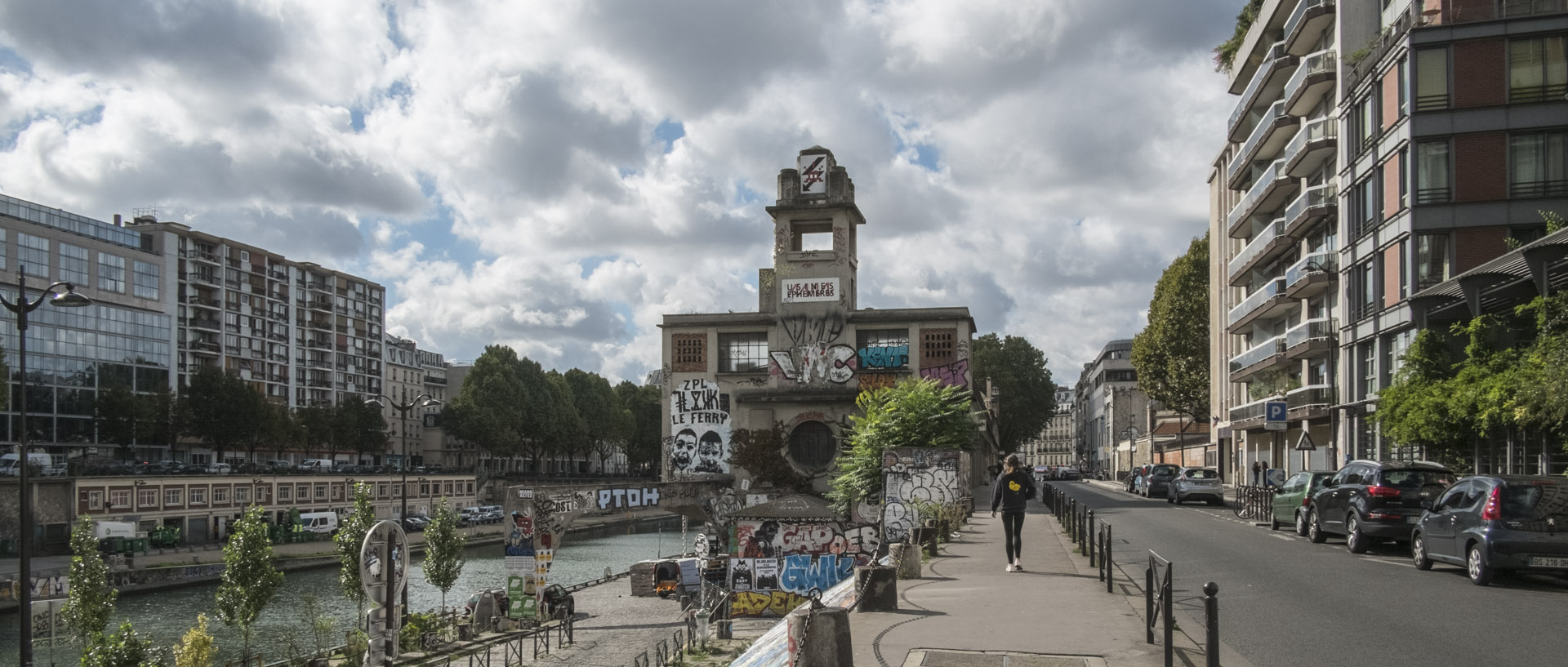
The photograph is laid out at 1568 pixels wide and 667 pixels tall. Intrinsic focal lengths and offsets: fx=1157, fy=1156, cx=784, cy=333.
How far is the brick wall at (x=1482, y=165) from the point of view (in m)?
29.6

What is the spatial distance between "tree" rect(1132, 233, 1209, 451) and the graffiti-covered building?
46.9 ft

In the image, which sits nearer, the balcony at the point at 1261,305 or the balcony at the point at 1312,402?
the balcony at the point at 1312,402

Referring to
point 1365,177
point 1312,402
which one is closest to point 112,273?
point 1312,402

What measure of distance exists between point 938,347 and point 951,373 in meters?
1.65

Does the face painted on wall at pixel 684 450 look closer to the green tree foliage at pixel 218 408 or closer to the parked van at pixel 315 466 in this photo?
the parked van at pixel 315 466

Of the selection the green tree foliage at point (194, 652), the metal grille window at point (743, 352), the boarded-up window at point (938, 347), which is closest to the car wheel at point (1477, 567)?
the green tree foliage at point (194, 652)

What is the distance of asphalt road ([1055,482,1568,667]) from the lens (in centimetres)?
998

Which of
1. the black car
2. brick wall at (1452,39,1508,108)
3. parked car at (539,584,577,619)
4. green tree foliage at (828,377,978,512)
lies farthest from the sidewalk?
brick wall at (1452,39,1508,108)

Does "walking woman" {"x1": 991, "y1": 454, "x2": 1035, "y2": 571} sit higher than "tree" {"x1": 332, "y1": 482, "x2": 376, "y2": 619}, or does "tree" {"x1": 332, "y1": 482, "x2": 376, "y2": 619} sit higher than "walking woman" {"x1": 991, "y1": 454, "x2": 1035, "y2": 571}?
"walking woman" {"x1": 991, "y1": 454, "x2": 1035, "y2": 571}

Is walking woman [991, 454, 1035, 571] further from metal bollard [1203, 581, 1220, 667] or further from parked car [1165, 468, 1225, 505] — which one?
parked car [1165, 468, 1225, 505]

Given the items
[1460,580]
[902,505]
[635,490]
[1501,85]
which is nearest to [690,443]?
[635,490]

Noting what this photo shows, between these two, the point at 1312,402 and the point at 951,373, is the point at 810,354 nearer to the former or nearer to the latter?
the point at 951,373

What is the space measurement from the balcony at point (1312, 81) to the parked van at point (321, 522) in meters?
54.7

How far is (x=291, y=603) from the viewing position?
47156 mm
